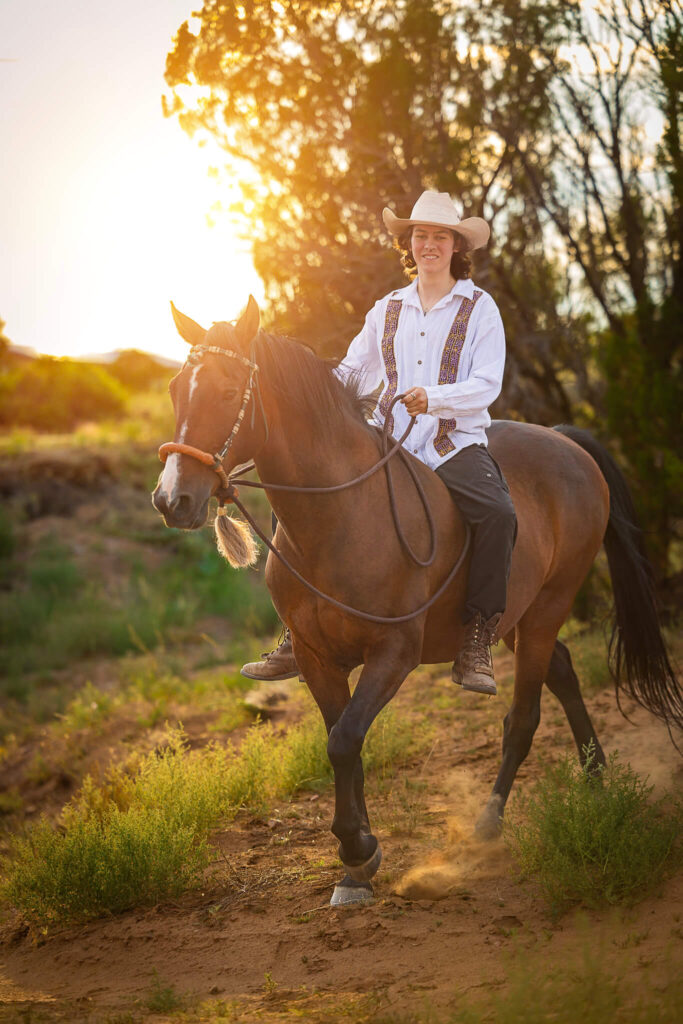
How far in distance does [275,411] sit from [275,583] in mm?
846

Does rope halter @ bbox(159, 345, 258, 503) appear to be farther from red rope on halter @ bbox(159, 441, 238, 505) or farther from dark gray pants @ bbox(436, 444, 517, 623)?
dark gray pants @ bbox(436, 444, 517, 623)

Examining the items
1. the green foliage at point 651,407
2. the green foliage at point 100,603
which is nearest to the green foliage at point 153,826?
the green foliage at point 651,407

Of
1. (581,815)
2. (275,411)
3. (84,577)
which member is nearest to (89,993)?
(581,815)

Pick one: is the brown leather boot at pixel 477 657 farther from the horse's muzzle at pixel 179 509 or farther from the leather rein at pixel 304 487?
the horse's muzzle at pixel 179 509

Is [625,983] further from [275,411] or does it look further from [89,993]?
[275,411]

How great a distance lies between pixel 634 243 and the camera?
884 cm

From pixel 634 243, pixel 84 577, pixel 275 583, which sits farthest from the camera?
pixel 84 577

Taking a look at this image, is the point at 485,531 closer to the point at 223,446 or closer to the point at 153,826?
the point at 223,446

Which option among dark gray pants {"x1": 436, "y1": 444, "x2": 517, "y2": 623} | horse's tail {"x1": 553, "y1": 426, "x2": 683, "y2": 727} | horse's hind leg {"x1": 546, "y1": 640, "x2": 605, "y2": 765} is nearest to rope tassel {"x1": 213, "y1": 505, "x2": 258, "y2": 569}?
dark gray pants {"x1": 436, "y1": 444, "x2": 517, "y2": 623}

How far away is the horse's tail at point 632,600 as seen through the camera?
568cm

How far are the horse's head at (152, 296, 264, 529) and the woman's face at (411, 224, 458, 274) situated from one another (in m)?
1.27

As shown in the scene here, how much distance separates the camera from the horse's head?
3430 millimetres

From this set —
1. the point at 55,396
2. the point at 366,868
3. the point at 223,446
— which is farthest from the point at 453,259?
the point at 55,396

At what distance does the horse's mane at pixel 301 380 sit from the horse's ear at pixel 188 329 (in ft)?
0.45
